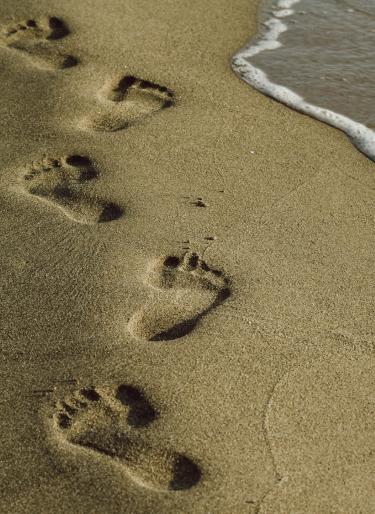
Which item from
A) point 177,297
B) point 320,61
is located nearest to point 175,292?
point 177,297

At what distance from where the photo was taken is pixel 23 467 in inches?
100

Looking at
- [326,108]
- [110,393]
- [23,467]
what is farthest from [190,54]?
[23,467]

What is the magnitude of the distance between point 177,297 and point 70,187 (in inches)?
34.3

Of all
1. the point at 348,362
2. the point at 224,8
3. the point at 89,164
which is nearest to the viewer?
the point at 348,362

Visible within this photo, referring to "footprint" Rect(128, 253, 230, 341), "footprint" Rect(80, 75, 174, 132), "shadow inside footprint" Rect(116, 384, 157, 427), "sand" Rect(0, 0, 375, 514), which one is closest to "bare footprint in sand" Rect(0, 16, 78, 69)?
"sand" Rect(0, 0, 375, 514)

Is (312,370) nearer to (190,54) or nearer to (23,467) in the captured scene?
(23,467)

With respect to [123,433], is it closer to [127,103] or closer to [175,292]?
[175,292]

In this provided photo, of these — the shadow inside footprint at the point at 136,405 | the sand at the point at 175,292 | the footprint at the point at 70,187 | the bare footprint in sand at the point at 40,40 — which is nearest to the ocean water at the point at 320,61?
the sand at the point at 175,292

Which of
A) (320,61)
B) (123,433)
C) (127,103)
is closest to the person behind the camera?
(123,433)

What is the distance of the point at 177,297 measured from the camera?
318 centimetres

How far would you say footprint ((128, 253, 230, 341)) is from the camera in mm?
3057

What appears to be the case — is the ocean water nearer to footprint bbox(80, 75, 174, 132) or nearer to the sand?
the sand

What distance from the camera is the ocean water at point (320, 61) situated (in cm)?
445

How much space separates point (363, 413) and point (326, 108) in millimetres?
2182
